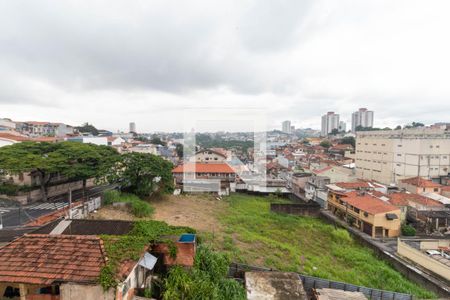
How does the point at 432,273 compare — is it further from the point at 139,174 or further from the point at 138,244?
the point at 139,174

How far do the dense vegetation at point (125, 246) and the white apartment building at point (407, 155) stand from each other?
3386 centimetres

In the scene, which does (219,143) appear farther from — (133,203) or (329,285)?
(329,285)

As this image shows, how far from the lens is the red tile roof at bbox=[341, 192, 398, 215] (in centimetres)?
1838

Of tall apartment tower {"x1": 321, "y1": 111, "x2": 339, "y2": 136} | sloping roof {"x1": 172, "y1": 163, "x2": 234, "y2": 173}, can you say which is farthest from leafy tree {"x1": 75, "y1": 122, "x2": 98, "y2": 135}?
tall apartment tower {"x1": 321, "y1": 111, "x2": 339, "y2": 136}

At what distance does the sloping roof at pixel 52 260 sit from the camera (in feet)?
18.4

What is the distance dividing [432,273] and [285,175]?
22934mm

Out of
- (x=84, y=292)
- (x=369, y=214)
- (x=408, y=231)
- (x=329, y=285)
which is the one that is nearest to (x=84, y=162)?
(x=84, y=292)

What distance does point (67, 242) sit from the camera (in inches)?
255

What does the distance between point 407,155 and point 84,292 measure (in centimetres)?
3882

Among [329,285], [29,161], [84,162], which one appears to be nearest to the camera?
[329,285]

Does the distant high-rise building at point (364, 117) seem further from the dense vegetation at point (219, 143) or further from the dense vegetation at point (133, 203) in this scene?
the dense vegetation at point (133, 203)

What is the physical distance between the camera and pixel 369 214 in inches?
726

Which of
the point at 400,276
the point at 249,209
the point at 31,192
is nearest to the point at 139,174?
the point at 31,192

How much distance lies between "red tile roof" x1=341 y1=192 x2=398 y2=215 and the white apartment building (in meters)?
14.4
